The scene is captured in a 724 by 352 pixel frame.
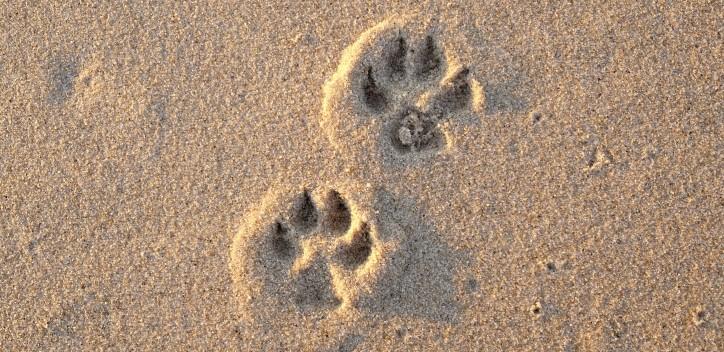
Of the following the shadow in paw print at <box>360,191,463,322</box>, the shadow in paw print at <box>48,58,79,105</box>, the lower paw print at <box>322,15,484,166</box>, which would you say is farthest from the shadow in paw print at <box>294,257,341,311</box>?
the shadow in paw print at <box>48,58,79,105</box>

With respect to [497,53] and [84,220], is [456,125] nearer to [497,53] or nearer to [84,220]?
[497,53]

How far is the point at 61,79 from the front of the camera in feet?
7.14

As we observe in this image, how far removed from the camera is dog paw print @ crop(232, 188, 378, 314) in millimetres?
2008

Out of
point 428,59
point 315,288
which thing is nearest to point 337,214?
point 315,288

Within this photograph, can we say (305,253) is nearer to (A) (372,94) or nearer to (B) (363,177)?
(B) (363,177)

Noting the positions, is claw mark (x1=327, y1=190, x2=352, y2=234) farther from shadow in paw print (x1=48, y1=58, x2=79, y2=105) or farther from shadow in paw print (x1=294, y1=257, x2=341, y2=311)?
shadow in paw print (x1=48, y1=58, x2=79, y2=105)

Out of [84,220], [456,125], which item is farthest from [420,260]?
[84,220]

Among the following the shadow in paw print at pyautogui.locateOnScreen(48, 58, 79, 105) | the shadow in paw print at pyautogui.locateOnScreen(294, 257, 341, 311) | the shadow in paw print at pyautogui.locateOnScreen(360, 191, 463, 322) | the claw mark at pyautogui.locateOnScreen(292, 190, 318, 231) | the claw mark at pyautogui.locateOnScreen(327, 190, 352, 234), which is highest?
the shadow in paw print at pyautogui.locateOnScreen(48, 58, 79, 105)

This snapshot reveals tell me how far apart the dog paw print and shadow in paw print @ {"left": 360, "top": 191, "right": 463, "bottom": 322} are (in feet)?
0.25

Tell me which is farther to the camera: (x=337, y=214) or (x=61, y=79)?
(x=61, y=79)

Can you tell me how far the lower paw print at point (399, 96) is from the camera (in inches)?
79.9

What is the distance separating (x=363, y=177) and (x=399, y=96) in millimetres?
261

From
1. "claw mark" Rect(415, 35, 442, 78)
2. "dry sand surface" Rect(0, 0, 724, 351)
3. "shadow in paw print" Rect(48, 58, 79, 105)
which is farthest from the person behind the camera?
"shadow in paw print" Rect(48, 58, 79, 105)

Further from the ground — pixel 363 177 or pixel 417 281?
pixel 363 177
